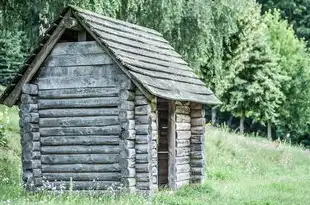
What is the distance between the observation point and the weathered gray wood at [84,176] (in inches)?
519

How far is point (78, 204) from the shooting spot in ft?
36.2

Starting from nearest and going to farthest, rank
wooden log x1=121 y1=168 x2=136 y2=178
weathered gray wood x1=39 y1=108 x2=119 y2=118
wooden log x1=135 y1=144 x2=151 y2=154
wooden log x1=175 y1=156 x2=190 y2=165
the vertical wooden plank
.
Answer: wooden log x1=121 y1=168 x2=136 y2=178 → wooden log x1=135 y1=144 x2=151 y2=154 → weathered gray wood x1=39 y1=108 x2=119 y2=118 → the vertical wooden plank → wooden log x1=175 y1=156 x2=190 y2=165

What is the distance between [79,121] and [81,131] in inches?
8.6

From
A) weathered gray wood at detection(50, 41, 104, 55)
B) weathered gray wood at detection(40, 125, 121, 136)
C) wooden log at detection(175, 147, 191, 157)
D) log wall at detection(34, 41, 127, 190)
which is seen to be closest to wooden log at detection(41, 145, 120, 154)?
log wall at detection(34, 41, 127, 190)

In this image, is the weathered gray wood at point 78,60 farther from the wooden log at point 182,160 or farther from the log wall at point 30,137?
the wooden log at point 182,160

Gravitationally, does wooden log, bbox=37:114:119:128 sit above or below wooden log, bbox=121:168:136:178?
above

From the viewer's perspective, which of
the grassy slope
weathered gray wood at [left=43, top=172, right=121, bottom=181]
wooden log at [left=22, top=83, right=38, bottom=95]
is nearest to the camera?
the grassy slope

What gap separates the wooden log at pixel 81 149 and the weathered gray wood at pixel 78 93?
108cm

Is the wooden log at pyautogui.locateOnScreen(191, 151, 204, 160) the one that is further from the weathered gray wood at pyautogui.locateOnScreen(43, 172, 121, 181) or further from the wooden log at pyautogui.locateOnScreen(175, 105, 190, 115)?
the weathered gray wood at pyautogui.locateOnScreen(43, 172, 121, 181)

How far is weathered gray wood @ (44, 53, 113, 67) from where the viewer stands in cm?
1333

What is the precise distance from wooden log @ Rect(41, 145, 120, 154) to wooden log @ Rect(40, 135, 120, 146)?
7 cm

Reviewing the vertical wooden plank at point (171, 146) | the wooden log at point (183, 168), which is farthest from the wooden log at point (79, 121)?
the wooden log at point (183, 168)

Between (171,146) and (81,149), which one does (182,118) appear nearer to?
(171,146)

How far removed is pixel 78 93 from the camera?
1357cm
